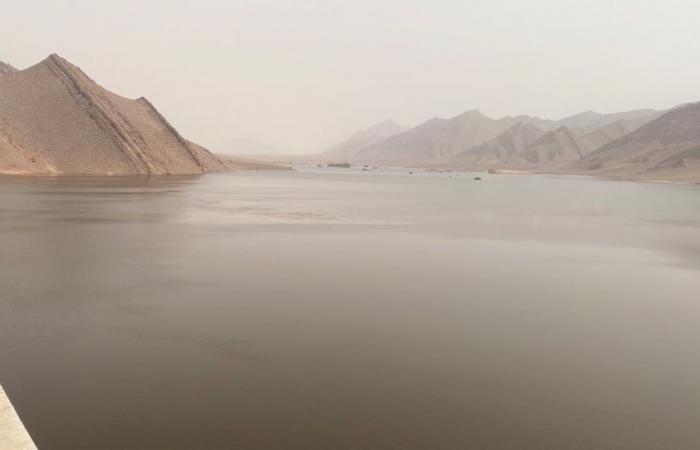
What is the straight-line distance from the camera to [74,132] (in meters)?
78.7

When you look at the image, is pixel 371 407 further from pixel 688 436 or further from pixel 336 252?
pixel 336 252

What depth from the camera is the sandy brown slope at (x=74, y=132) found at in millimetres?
72750

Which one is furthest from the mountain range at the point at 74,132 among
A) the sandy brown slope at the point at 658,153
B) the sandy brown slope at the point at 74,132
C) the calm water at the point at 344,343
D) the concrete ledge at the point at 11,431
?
the sandy brown slope at the point at 658,153

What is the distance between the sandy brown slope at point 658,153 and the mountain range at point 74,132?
100 metres

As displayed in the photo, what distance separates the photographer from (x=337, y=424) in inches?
276

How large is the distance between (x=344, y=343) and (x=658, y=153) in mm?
143758

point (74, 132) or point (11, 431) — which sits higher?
point (74, 132)

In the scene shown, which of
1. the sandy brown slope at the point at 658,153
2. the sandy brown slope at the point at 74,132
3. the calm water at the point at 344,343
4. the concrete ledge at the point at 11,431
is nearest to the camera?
the concrete ledge at the point at 11,431

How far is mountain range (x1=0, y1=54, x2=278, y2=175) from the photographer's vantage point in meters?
72.8

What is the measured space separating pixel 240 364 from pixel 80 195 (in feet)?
126

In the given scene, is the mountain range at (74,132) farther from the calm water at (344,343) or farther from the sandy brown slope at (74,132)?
the calm water at (344,343)

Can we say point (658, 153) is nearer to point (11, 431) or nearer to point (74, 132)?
point (74, 132)

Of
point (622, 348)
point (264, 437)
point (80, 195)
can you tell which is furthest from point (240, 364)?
point (80, 195)

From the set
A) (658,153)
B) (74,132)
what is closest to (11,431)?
(74,132)
